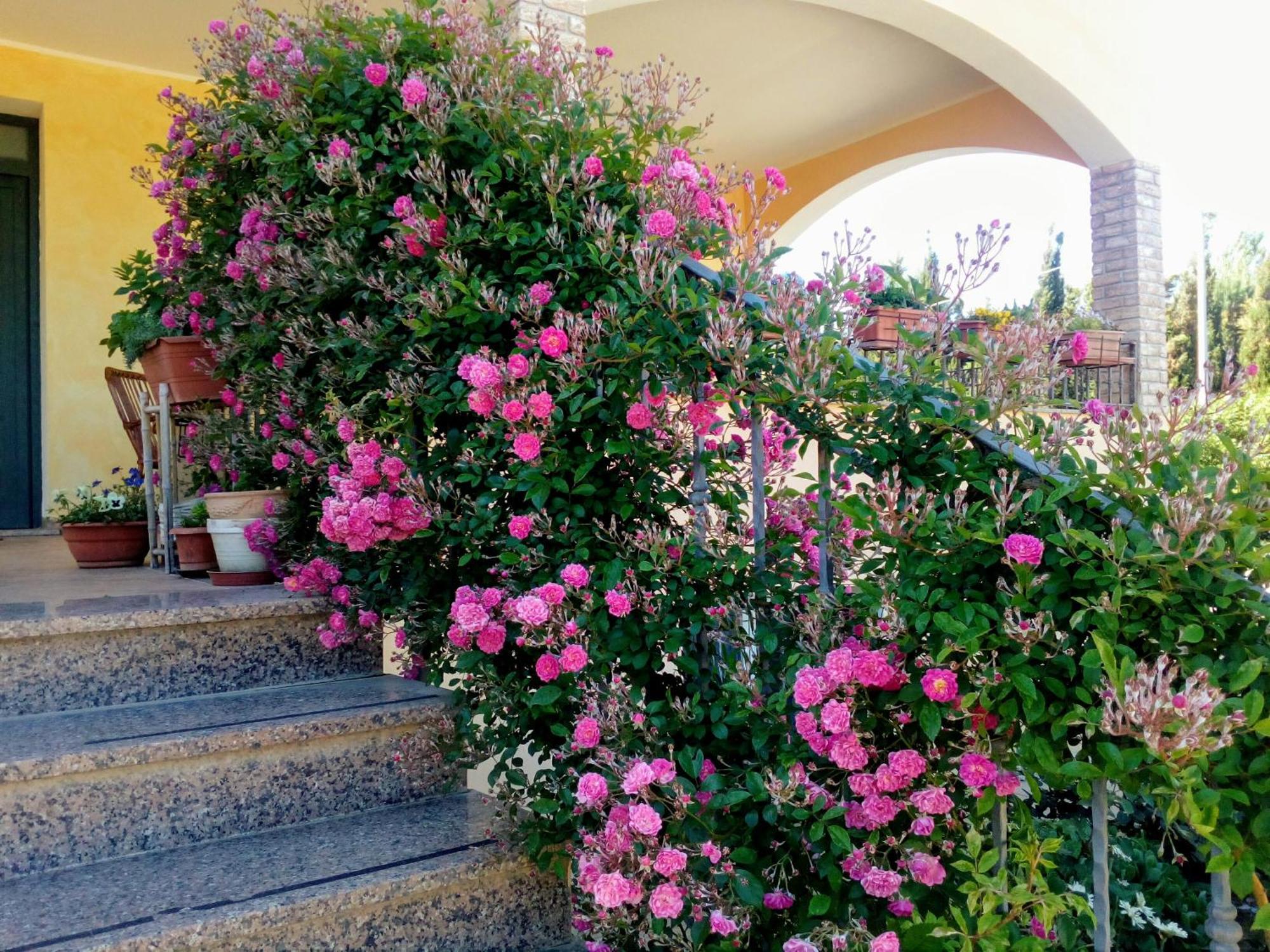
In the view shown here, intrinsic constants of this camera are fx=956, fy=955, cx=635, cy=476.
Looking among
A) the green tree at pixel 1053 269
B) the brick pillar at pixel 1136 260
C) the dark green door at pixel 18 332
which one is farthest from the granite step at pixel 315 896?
the green tree at pixel 1053 269

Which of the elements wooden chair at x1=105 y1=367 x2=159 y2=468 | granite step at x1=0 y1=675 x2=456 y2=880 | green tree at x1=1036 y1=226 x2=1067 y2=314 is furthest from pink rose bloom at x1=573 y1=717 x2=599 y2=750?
green tree at x1=1036 y1=226 x2=1067 y2=314

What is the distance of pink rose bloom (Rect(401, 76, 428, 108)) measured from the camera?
1906mm

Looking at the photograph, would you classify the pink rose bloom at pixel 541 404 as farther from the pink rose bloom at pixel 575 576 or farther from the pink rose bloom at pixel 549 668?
the pink rose bloom at pixel 549 668

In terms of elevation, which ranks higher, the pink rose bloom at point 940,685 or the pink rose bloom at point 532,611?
the pink rose bloom at point 532,611

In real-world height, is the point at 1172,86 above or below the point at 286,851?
above

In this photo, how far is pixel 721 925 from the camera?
4.40ft

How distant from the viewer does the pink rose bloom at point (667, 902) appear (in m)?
1.33

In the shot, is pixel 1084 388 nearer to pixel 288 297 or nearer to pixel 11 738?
pixel 288 297

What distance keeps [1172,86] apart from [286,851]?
25.2 feet

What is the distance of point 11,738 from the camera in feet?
5.80

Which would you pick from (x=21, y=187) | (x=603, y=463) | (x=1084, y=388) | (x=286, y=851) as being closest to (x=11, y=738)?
(x=286, y=851)

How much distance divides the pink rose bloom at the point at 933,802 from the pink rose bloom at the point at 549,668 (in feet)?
2.03

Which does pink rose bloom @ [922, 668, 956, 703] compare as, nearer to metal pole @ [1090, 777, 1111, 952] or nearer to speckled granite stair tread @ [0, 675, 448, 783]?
metal pole @ [1090, 777, 1111, 952]

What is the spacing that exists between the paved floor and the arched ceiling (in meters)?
3.39
